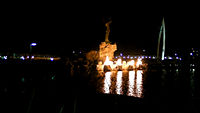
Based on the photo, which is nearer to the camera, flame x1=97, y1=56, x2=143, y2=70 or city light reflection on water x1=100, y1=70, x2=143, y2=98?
city light reflection on water x1=100, y1=70, x2=143, y2=98

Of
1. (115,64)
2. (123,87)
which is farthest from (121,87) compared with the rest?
(115,64)

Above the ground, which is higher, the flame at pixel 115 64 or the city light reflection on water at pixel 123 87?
the flame at pixel 115 64

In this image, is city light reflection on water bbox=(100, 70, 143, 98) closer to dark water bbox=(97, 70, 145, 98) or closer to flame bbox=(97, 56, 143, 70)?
dark water bbox=(97, 70, 145, 98)

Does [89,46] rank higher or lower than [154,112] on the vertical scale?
higher

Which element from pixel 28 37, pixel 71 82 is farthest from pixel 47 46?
pixel 71 82

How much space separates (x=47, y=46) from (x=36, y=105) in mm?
40962

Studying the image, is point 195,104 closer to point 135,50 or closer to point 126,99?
point 126,99

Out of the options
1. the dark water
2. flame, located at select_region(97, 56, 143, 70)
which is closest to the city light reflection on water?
the dark water

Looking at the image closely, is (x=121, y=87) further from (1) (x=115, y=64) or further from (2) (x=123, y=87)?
(1) (x=115, y=64)

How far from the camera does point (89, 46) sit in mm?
48781

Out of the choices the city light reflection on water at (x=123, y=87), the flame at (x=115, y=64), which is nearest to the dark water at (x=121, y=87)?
the city light reflection on water at (x=123, y=87)

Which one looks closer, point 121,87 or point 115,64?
point 121,87

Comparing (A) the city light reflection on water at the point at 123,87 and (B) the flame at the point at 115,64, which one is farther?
(B) the flame at the point at 115,64

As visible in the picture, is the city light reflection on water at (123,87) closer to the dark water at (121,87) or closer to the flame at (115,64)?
the dark water at (121,87)
